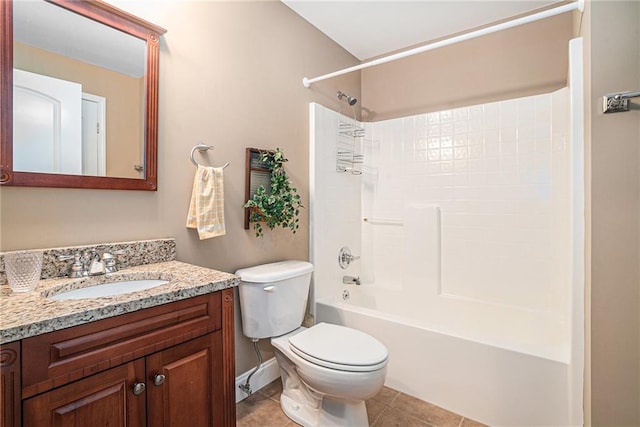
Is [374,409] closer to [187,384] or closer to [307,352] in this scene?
[307,352]

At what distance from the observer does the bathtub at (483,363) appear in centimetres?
155

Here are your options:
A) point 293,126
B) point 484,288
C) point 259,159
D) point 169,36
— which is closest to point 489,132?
point 484,288

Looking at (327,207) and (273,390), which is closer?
(273,390)

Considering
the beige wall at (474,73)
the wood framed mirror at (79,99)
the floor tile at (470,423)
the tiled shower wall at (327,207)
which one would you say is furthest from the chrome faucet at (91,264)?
the beige wall at (474,73)

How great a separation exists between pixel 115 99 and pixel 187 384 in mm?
1141

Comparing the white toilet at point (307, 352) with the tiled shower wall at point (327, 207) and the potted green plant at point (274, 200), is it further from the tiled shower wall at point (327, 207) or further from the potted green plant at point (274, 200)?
the tiled shower wall at point (327, 207)

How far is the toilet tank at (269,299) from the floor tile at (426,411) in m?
0.75

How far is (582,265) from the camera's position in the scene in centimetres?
152

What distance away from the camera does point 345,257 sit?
2.61 metres

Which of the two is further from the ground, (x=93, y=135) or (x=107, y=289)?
(x=93, y=135)

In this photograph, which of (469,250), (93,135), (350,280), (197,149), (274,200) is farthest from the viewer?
(350,280)

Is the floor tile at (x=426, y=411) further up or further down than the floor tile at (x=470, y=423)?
further up

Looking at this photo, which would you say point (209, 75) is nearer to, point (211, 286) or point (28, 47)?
point (28, 47)

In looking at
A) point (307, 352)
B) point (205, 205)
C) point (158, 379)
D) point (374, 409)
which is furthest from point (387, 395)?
point (205, 205)
